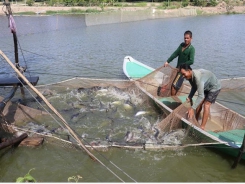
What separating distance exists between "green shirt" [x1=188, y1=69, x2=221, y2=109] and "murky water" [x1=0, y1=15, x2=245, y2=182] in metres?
1.40

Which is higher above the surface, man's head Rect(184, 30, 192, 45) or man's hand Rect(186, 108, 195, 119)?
man's head Rect(184, 30, 192, 45)

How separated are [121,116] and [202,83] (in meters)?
3.16

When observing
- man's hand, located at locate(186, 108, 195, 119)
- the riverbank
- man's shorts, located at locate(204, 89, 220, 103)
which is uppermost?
the riverbank

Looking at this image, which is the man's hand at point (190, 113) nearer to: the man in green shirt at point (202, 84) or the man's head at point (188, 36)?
the man in green shirt at point (202, 84)

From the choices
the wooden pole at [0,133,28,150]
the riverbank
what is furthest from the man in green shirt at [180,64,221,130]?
the riverbank

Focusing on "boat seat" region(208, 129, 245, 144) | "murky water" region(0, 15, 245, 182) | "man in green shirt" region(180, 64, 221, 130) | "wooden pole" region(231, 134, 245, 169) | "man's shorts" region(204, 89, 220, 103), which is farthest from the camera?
"man's shorts" region(204, 89, 220, 103)

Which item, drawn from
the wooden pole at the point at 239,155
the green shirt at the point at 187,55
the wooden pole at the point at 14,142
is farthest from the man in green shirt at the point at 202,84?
the wooden pole at the point at 14,142

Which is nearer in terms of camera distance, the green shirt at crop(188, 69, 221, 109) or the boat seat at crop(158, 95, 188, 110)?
the green shirt at crop(188, 69, 221, 109)

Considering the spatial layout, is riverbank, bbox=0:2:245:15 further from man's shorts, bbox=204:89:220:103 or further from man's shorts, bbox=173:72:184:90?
man's shorts, bbox=204:89:220:103

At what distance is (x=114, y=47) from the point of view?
58.7ft

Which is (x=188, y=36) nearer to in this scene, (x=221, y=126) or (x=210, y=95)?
(x=210, y=95)

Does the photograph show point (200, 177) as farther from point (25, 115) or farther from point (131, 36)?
point (131, 36)

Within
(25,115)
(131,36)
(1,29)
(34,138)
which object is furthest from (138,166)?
(1,29)

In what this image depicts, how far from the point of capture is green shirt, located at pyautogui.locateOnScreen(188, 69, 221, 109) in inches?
208
